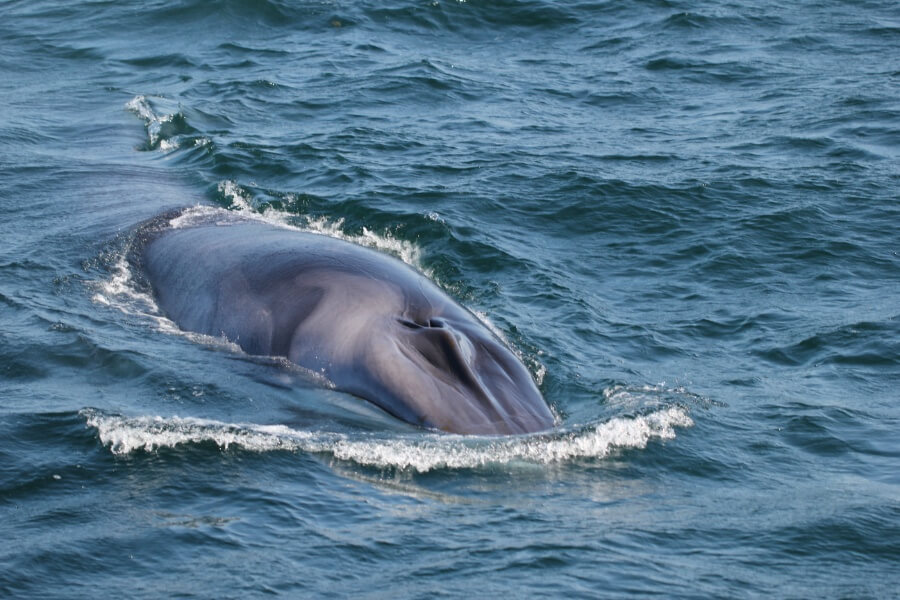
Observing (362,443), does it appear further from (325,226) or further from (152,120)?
(152,120)

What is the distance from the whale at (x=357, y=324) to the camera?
35.3ft

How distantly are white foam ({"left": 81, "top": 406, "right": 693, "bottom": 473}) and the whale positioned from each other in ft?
→ 0.91

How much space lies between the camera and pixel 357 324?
1146 centimetres

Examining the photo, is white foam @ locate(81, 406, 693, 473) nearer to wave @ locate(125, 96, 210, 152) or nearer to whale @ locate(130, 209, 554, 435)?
whale @ locate(130, 209, 554, 435)

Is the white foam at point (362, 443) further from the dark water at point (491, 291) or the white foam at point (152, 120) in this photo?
the white foam at point (152, 120)

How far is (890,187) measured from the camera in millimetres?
19078

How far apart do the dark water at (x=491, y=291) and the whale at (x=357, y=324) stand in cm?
30

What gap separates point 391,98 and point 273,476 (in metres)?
16.1

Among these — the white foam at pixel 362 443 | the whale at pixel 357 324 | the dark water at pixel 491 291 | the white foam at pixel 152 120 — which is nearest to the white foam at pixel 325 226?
→ the dark water at pixel 491 291

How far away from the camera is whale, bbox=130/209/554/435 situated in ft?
35.3

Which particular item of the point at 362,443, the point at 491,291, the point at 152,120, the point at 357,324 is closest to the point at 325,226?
the point at 491,291

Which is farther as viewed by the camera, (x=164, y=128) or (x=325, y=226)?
(x=164, y=128)

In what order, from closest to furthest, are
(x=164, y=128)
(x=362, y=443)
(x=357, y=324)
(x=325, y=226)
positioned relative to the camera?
1. (x=362, y=443)
2. (x=357, y=324)
3. (x=325, y=226)
4. (x=164, y=128)

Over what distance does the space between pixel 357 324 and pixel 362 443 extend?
1608mm
